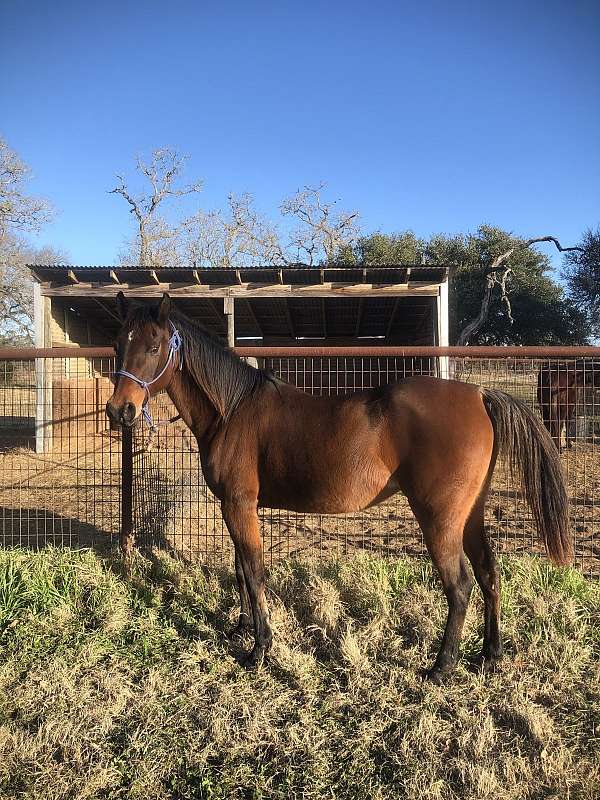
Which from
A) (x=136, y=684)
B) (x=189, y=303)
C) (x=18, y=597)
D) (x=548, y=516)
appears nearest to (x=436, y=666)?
(x=548, y=516)

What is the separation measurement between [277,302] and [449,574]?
9.23 m

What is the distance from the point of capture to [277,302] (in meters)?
11.1

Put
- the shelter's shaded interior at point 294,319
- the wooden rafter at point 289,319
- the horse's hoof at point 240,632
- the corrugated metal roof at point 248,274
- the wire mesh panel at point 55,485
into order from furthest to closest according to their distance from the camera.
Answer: the wooden rafter at point 289,319 → the shelter's shaded interior at point 294,319 → the corrugated metal roof at point 248,274 → the wire mesh panel at point 55,485 → the horse's hoof at point 240,632

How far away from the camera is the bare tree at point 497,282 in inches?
861

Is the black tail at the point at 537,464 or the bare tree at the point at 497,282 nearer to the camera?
the black tail at the point at 537,464

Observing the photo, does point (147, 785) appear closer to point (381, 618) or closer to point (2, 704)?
point (2, 704)

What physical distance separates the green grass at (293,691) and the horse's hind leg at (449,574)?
0.13m

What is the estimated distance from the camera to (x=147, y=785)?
1936 millimetres

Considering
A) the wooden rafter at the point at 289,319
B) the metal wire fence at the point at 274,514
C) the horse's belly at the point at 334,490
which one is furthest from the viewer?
the wooden rafter at the point at 289,319

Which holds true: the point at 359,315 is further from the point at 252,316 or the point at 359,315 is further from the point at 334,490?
the point at 334,490

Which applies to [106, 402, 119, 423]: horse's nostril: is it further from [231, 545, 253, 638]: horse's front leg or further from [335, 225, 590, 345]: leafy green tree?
[335, 225, 590, 345]: leafy green tree

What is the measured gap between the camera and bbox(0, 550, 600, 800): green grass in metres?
1.97

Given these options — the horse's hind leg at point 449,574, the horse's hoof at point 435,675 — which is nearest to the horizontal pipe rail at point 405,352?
the horse's hind leg at point 449,574

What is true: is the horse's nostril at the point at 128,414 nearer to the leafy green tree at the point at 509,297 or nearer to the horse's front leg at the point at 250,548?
the horse's front leg at the point at 250,548
